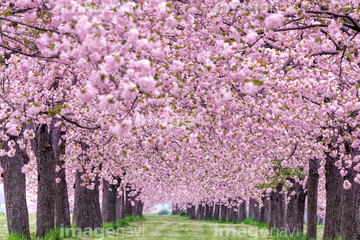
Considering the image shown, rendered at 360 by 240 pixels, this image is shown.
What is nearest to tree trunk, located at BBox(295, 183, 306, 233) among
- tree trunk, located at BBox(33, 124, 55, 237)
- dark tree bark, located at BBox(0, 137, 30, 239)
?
tree trunk, located at BBox(33, 124, 55, 237)

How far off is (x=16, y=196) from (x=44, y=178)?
1.11 meters

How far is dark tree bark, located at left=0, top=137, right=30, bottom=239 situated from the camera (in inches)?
528

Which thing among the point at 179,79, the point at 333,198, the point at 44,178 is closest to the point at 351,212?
the point at 333,198

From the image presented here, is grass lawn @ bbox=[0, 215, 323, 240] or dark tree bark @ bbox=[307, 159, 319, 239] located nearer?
dark tree bark @ bbox=[307, 159, 319, 239]

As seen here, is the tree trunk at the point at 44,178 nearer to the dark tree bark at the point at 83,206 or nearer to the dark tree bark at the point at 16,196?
the dark tree bark at the point at 16,196

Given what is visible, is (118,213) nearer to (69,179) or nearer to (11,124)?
(69,179)

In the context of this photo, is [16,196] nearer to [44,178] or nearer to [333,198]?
[44,178]

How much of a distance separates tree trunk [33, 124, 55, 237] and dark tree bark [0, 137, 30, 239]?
0.62 meters

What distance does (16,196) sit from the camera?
44.4ft

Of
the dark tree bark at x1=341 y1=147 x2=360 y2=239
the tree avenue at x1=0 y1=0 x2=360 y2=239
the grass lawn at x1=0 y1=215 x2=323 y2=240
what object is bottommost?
the grass lawn at x1=0 y1=215 x2=323 y2=240

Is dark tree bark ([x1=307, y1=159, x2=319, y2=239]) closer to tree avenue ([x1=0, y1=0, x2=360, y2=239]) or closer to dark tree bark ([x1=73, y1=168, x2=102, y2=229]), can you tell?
tree avenue ([x1=0, y1=0, x2=360, y2=239])

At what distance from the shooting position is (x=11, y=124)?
869 cm

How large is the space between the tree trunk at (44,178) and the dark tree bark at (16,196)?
620 millimetres

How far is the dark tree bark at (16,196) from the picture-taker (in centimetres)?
1341
